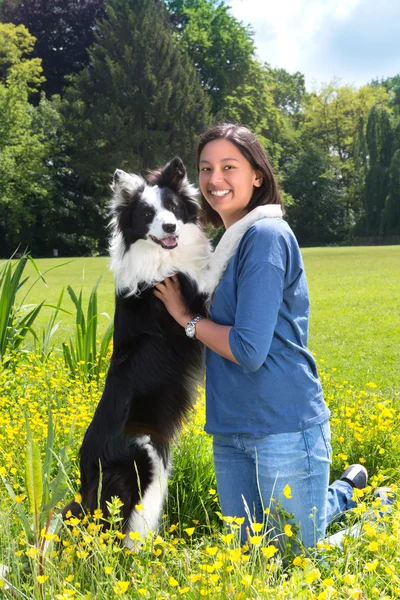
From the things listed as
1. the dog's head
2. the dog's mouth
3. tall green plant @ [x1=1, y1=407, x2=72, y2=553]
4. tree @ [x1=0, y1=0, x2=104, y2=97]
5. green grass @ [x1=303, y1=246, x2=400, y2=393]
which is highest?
tree @ [x1=0, y1=0, x2=104, y2=97]

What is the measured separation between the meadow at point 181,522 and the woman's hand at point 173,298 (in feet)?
2.01

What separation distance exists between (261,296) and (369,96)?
4919 centimetres

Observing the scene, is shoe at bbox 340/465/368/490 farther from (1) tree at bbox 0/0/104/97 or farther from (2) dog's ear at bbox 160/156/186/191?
(1) tree at bbox 0/0/104/97

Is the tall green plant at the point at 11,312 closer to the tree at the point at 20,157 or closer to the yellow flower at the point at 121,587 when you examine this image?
the yellow flower at the point at 121,587

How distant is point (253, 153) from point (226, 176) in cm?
14

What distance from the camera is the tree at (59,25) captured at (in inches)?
1430

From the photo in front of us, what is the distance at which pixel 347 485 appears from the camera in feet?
10.3

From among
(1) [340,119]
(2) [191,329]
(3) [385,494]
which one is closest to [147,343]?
(2) [191,329]

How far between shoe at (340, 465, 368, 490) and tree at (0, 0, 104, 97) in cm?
3614

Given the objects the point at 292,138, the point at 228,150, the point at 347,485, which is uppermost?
the point at 292,138

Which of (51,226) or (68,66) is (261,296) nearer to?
(51,226)

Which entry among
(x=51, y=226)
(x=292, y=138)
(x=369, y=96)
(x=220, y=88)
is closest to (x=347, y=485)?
(x=51, y=226)

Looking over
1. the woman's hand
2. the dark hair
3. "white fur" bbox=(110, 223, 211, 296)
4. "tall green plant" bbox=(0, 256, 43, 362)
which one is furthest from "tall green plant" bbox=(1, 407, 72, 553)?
Result: "tall green plant" bbox=(0, 256, 43, 362)

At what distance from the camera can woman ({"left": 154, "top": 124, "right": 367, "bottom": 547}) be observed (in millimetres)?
2352
